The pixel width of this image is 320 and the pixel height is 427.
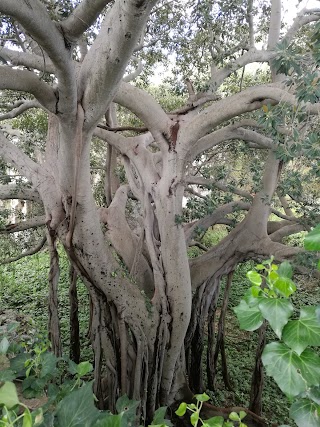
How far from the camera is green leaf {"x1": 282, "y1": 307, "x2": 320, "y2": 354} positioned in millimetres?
658

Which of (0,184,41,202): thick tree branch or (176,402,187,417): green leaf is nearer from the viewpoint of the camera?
(176,402,187,417): green leaf

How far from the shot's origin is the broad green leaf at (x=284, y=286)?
71cm

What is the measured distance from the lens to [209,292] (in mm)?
4375

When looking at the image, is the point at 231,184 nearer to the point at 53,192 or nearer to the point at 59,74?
the point at 53,192

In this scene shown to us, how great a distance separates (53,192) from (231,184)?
7.42ft

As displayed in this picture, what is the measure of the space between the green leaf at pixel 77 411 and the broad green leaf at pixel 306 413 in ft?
1.59

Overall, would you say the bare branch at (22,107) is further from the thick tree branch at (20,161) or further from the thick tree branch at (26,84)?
the thick tree branch at (26,84)

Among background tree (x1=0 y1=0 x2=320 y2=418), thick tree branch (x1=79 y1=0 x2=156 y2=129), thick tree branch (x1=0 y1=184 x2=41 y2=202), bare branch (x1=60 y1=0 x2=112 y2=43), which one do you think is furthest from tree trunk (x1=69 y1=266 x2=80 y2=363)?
bare branch (x1=60 y1=0 x2=112 y2=43)

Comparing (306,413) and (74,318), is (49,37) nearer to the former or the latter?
(306,413)

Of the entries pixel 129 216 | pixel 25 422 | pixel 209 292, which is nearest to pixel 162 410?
pixel 25 422

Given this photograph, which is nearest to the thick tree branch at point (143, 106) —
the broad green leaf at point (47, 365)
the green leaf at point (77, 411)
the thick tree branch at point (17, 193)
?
the thick tree branch at point (17, 193)

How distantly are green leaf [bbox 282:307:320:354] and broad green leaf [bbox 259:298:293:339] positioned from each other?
0.02m

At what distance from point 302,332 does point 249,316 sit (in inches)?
4.3

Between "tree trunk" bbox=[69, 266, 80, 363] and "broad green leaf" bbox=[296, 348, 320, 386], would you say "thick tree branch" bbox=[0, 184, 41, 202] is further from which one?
"broad green leaf" bbox=[296, 348, 320, 386]
